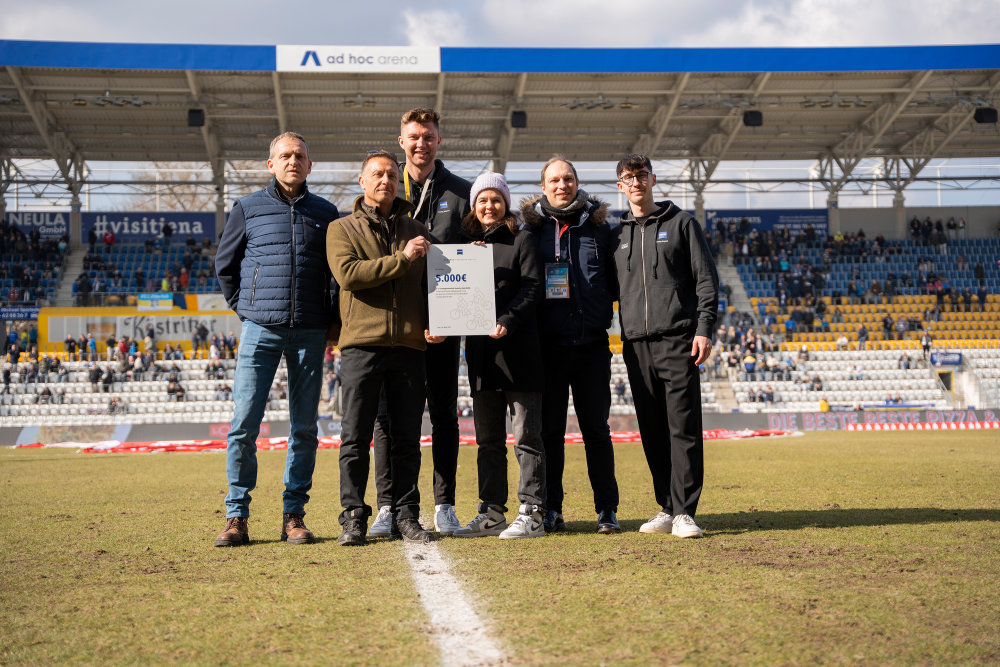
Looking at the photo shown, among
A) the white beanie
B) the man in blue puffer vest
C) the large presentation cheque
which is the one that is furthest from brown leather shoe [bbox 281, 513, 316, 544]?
the white beanie

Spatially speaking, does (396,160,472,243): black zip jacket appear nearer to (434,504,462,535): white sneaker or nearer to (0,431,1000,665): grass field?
(434,504,462,535): white sneaker

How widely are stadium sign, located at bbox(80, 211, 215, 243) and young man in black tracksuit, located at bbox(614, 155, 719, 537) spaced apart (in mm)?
30305

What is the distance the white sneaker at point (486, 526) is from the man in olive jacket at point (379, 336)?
28 centimetres

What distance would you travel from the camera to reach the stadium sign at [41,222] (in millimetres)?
32469

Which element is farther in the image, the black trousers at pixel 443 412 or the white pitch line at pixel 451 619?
the black trousers at pixel 443 412

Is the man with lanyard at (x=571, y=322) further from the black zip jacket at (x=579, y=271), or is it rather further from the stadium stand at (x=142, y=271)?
the stadium stand at (x=142, y=271)

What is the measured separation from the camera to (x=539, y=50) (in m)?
25.6

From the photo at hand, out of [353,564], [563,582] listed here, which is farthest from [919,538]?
[353,564]

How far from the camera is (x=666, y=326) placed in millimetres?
5004

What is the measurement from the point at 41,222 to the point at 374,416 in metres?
32.5

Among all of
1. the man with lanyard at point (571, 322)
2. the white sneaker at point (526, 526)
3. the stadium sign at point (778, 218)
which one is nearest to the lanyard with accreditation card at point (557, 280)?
the man with lanyard at point (571, 322)

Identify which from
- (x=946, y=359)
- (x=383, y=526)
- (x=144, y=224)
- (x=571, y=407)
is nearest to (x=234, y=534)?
(x=383, y=526)

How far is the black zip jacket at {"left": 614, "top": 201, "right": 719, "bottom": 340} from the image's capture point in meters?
5.01

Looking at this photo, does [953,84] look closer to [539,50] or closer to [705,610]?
[539,50]
